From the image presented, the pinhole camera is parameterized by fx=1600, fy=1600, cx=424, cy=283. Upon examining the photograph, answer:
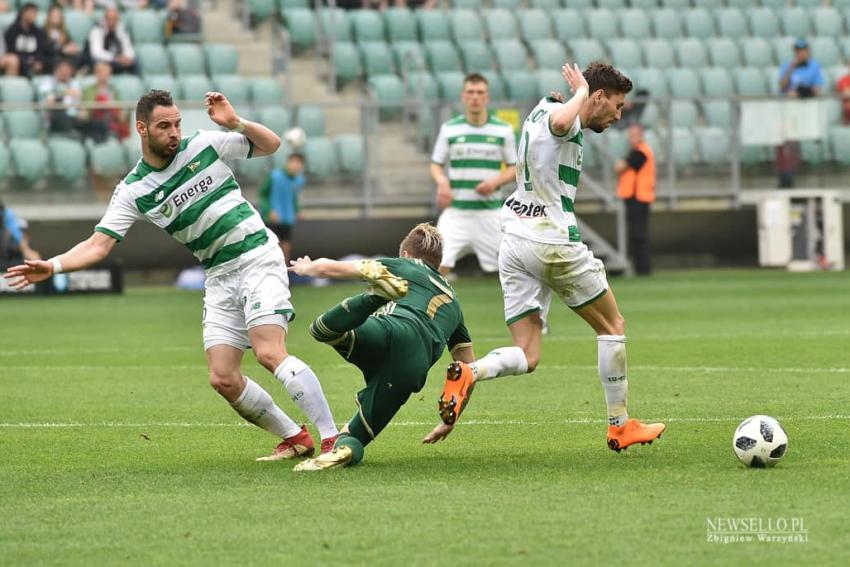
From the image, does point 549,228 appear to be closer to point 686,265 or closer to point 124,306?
point 124,306

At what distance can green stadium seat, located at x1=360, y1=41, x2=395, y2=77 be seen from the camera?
86.8 ft

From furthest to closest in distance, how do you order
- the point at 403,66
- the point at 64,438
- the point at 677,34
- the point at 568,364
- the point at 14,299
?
1. the point at 677,34
2. the point at 403,66
3. the point at 14,299
4. the point at 568,364
5. the point at 64,438

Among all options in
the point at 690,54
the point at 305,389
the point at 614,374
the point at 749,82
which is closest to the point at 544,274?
the point at 614,374

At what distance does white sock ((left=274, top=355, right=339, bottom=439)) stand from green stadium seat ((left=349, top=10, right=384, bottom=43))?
19.3 meters

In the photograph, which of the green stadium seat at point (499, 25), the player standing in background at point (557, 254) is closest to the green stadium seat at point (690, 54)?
the green stadium seat at point (499, 25)

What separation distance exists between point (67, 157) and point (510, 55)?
26.4ft

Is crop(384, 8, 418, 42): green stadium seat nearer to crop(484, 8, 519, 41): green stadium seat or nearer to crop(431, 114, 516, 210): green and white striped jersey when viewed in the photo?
crop(484, 8, 519, 41): green stadium seat

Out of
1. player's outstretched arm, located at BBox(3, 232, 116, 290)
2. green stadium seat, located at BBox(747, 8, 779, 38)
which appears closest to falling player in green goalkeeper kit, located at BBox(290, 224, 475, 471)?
player's outstretched arm, located at BBox(3, 232, 116, 290)

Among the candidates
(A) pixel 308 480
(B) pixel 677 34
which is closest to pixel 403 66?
(B) pixel 677 34

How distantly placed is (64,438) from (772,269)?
18.8 m

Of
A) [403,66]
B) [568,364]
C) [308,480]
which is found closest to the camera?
[308,480]

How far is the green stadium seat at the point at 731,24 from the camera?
2956 cm

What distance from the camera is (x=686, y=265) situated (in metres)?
27.4

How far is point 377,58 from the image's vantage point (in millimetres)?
26453
